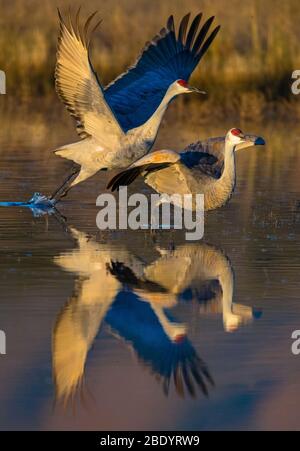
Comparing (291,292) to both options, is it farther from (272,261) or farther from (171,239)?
(171,239)

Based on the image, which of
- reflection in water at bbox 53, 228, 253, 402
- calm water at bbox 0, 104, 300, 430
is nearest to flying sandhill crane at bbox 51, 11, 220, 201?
calm water at bbox 0, 104, 300, 430

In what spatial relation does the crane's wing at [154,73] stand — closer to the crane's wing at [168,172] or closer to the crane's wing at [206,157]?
the crane's wing at [206,157]

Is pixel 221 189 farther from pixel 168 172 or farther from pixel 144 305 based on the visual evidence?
pixel 144 305

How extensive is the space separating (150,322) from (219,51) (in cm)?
1571

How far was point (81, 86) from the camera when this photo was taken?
1195cm

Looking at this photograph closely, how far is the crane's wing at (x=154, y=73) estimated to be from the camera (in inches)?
524

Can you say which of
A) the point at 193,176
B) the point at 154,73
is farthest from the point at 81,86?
the point at 154,73

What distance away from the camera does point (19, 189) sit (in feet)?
46.5

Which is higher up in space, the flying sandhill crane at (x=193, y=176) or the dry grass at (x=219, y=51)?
the dry grass at (x=219, y=51)

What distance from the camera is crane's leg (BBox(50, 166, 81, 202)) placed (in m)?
13.2

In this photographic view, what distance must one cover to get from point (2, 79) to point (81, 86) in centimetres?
1226

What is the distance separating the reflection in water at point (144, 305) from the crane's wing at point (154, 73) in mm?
2251

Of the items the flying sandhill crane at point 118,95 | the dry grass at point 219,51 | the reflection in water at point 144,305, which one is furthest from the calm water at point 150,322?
the dry grass at point 219,51

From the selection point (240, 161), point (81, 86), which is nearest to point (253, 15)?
point (240, 161)
